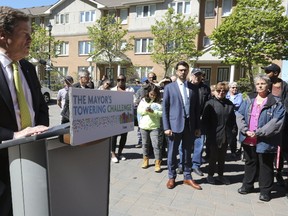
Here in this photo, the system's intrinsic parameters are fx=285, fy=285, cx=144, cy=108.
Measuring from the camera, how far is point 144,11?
3231cm

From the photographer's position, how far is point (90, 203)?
2.23m

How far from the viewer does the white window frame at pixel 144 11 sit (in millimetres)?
31844

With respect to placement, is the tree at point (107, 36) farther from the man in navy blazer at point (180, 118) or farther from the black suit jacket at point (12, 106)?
the black suit jacket at point (12, 106)

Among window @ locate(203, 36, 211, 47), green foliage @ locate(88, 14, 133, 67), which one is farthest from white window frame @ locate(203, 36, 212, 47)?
green foliage @ locate(88, 14, 133, 67)

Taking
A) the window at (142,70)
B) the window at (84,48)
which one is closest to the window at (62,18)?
the window at (84,48)

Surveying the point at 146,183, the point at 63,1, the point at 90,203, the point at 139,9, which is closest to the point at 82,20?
the point at 63,1

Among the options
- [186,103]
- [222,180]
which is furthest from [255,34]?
[186,103]

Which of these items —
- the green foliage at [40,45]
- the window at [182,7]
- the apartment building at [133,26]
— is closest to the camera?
the green foliage at [40,45]

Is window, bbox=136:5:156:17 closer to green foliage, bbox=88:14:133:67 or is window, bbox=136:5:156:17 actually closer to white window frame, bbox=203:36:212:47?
green foliage, bbox=88:14:133:67

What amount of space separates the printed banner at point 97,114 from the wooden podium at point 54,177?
0.45 ft

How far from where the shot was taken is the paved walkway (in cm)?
411

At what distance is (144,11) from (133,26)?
81.6 inches

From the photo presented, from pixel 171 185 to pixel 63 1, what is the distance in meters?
37.7

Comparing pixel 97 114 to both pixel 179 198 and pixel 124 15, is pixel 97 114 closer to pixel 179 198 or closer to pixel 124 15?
pixel 179 198
